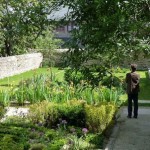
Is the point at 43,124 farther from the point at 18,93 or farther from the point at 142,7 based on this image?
the point at 142,7

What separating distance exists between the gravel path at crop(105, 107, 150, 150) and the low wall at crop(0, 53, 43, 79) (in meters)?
16.5

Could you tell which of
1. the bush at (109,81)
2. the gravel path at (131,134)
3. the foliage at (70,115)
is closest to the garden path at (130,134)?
the gravel path at (131,134)

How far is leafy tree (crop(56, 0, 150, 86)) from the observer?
4988 mm

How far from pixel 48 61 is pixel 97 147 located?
29.3 m

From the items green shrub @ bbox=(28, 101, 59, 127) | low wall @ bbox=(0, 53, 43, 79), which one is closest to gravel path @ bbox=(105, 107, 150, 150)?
green shrub @ bbox=(28, 101, 59, 127)

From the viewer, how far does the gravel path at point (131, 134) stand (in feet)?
33.9

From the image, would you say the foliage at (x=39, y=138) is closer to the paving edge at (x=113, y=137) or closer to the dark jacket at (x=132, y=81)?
the paving edge at (x=113, y=137)

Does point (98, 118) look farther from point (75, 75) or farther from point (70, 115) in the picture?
point (75, 75)

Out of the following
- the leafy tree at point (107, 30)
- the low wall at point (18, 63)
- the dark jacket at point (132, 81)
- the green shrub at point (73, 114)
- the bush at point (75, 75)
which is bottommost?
the low wall at point (18, 63)

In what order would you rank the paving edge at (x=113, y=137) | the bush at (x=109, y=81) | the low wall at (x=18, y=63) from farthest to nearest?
the low wall at (x=18, y=63) < the paving edge at (x=113, y=137) < the bush at (x=109, y=81)

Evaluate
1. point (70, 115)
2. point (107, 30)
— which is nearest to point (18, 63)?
point (70, 115)

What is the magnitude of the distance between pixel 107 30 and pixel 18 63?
28107 mm

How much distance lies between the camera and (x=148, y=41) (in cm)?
520

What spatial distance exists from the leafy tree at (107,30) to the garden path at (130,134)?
15.1 feet
